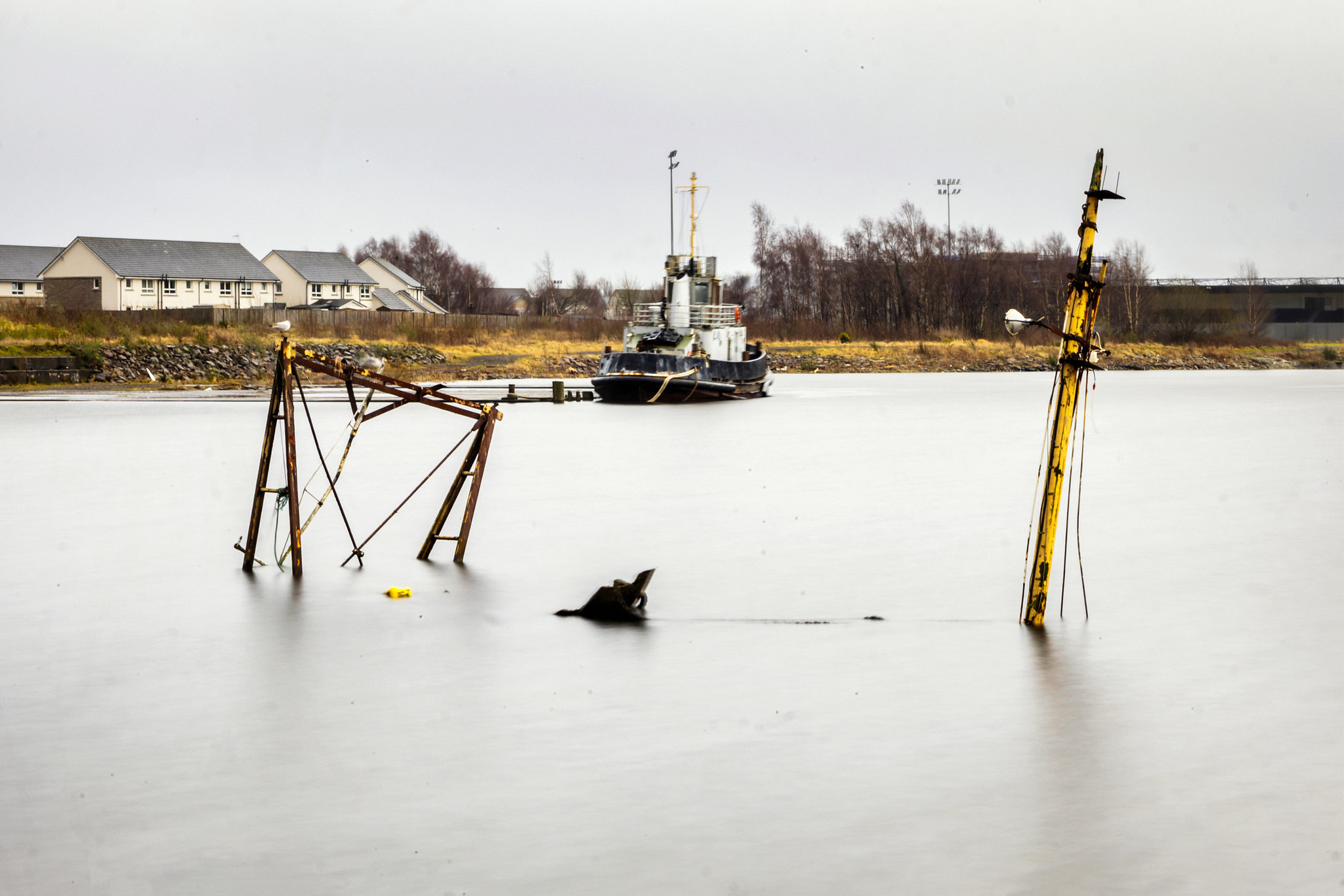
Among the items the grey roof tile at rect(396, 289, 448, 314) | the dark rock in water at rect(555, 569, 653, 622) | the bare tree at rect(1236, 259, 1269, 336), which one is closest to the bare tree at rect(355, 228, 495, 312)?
the grey roof tile at rect(396, 289, 448, 314)

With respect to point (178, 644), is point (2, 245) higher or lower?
higher

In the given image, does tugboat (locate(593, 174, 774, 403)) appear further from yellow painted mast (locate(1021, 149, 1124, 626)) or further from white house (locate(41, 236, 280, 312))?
white house (locate(41, 236, 280, 312))

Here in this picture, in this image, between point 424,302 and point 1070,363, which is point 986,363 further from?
point 1070,363

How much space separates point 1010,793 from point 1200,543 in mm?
10685

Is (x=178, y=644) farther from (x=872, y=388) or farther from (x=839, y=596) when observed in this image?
(x=872, y=388)

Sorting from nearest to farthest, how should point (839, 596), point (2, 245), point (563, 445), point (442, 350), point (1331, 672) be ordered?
point (1331, 672)
point (839, 596)
point (563, 445)
point (442, 350)
point (2, 245)

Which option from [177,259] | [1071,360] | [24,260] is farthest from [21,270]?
[1071,360]

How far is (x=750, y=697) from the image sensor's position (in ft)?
31.8

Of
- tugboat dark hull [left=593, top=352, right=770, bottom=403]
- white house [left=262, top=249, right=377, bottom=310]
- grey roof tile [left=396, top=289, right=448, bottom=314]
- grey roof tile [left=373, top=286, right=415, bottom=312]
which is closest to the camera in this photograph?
tugboat dark hull [left=593, top=352, right=770, bottom=403]

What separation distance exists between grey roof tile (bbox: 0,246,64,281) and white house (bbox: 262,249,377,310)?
15084 millimetres

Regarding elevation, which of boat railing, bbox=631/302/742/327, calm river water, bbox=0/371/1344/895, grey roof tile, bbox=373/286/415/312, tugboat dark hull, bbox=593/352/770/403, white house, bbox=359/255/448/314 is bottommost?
calm river water, bbox=0/371/1344/895

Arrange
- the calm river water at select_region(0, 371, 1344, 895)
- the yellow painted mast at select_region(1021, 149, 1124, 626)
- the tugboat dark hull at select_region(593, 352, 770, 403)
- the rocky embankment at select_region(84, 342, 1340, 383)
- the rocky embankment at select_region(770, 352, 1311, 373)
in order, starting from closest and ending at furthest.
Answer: the calm river water at select_region(0, 371, 1344, 895), the yellow painted mast at select_region(1021, 149, 1124, 626), the tugboat dark hull at select_region(593, 352, 770, 403), the rocky embankment at select_region(84, 342, 1340, 383), the rocky embankment at select_region(770, 352, 1311, 373)

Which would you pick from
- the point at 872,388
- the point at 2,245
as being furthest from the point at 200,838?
the point at 2,245

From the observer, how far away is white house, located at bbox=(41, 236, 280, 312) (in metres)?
90.8
